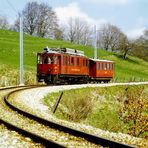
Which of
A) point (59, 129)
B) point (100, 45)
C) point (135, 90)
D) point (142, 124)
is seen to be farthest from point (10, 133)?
point (100, 45)

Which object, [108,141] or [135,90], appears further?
[135,90]

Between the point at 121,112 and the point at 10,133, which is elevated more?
the point at 10,133

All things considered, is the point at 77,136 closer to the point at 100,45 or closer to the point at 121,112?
the point at 121,112

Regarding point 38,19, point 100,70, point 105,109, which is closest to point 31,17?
point 38,19

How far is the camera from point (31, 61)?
68.9m

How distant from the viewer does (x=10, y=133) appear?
11680 millimetres

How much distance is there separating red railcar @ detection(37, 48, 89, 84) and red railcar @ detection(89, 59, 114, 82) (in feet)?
16.3

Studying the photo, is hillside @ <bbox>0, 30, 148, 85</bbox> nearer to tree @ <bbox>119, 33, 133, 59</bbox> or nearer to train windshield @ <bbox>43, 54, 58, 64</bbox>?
tree @ <bbox>119, 33, 133, 59</bbox>

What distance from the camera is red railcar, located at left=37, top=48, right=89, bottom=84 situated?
35906 millimetres

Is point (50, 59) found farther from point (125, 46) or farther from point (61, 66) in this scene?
point (125, 46)

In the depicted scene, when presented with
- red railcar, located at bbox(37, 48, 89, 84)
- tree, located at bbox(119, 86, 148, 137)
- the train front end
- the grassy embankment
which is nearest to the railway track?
the grassy embankment

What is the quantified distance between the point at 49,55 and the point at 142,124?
14.2 m

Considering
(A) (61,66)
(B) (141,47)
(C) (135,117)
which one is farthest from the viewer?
(B) (141,47)

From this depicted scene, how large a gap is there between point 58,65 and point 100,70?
1112cm
